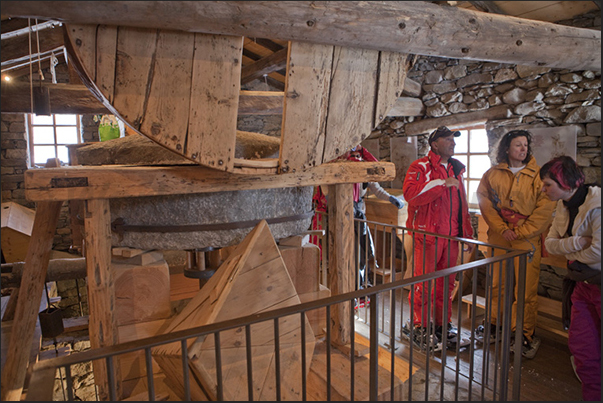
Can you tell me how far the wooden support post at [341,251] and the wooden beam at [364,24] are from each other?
0.97m

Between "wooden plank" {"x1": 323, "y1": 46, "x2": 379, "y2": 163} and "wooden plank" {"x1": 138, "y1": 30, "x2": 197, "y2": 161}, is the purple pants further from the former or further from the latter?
"wooden plank" {"x1": 138, "y1": 30, "x2": 197, "y2": 161}

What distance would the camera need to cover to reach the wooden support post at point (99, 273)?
1855mm

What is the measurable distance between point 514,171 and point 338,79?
8.59 ft

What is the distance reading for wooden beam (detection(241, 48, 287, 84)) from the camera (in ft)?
22.6

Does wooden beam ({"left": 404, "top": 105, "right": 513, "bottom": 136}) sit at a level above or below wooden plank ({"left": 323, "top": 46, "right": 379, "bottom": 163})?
above

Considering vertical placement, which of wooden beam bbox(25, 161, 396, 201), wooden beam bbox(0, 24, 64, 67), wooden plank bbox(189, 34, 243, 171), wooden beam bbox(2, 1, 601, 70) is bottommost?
wooden beam bbox(25, 161, 396, 201)

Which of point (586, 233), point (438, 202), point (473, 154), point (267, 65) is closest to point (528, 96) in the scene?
point (473, 154)

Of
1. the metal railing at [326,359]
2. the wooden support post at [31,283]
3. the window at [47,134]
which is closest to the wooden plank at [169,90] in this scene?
the metal railing at [326,359]

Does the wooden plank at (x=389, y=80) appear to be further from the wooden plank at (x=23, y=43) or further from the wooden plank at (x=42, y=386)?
the wooden plank at (x=23, y=43)

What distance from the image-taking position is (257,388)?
1.90 m

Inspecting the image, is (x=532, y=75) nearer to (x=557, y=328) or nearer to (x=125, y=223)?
(x=557, y=328)

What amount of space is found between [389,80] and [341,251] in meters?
1.09

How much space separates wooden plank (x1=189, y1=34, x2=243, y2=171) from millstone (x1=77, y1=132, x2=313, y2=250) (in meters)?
0.49

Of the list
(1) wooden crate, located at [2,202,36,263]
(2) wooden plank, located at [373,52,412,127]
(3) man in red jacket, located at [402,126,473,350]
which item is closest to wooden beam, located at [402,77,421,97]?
(3) man in red jacket, located at [402,126,473,350]
